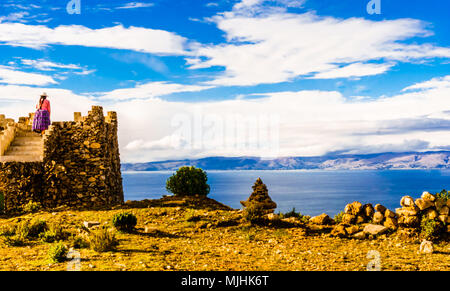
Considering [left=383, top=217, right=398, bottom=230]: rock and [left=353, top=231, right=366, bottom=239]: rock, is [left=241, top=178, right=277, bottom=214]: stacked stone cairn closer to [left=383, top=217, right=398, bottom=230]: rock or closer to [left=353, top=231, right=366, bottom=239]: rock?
[left=353, top=231, right=366, bottom=239]: rock

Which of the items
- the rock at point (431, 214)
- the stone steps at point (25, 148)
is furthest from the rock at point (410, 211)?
the stone steps at point (25, 148)

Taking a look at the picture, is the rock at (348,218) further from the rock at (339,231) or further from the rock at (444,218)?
the rock at (444,218)

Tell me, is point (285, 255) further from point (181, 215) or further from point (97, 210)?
point (97, 210)

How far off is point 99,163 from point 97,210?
534cm

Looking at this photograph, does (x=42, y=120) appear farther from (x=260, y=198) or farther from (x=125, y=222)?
(x=260, y=198)

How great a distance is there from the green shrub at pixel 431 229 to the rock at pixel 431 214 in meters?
0.16

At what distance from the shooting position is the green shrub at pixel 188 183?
2441cm

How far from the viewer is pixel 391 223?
15586 mm

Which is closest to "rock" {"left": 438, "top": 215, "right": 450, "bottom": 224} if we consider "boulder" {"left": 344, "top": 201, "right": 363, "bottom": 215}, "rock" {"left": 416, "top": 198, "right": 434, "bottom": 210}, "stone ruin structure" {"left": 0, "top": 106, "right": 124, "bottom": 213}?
"rock" {"left": 416, "top": 198, "right": 434, "bottom": 210}

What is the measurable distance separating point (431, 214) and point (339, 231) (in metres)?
3.59

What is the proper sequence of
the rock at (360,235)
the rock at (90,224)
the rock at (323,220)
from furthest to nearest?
the rock at (90,224) → the rock at (323,220) → the rock at (360,235)

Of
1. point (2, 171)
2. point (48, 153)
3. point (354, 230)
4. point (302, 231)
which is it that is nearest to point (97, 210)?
point (48, 153)

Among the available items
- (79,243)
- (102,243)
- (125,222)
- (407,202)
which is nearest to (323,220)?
(407,202)
